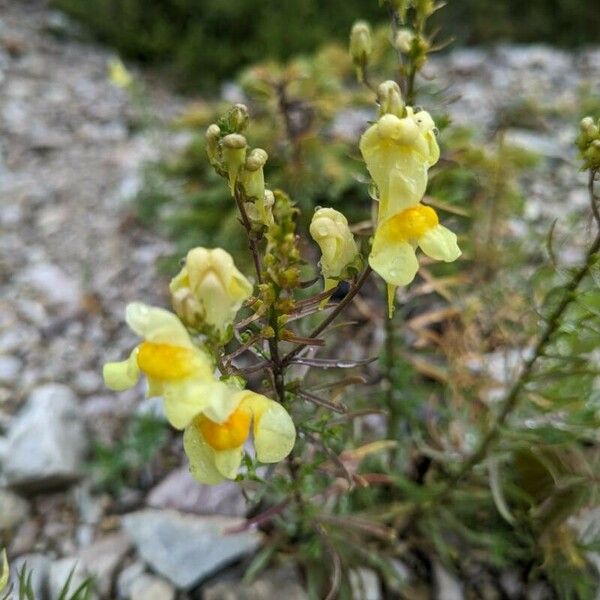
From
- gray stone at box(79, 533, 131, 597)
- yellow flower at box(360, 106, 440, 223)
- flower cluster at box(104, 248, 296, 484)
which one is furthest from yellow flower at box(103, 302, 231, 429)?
gray stone at box(79, 533, 131, 597)

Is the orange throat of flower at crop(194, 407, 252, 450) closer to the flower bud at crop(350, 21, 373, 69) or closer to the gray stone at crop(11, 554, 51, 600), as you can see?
the flower bud at crop(350, 21, 373, 69)

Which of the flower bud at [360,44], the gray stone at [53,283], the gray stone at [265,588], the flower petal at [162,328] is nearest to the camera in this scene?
→ the flower petal at [162,328]

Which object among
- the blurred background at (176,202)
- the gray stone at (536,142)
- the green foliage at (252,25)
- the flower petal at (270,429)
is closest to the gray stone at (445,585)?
the blurred background at (176,202)

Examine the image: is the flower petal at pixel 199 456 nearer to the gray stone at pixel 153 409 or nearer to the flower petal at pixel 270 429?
the flower petal at pixel 270 429

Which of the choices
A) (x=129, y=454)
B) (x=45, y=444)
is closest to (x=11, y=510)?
(x=45, y=444)

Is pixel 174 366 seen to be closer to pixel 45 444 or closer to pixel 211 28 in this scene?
pixel 45 444

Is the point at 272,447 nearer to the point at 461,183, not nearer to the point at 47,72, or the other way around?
the point at 461,183

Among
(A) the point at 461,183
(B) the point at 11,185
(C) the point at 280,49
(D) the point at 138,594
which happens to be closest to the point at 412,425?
(D) the point at 138,594
